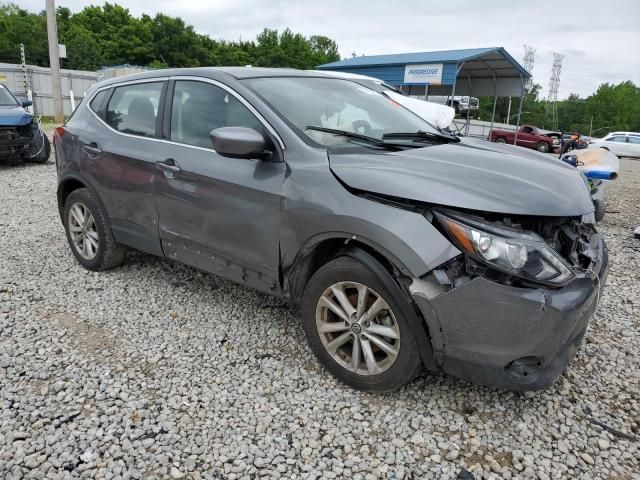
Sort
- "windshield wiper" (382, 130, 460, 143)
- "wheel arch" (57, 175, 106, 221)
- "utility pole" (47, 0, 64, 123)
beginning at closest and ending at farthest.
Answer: "windshield wiper" (382, 130, 460, 143) < "wheel arch" (57, 175, 106, 221) < "utility pole" (47, 0, 64, 123)

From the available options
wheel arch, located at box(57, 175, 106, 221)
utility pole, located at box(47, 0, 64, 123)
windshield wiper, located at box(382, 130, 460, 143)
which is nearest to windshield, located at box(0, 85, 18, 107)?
wheel arch, located at box(57, 175, 106, 221)

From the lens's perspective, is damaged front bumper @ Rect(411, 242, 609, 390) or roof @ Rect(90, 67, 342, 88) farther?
roof @ Rect(90, 67, 342, 88)

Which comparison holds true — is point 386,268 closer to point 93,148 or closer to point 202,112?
point 202,112

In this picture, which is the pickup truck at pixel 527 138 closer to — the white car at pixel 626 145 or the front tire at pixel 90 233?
the white car at pixel 626 145

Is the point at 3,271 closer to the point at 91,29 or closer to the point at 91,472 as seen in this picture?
the point at 91,472

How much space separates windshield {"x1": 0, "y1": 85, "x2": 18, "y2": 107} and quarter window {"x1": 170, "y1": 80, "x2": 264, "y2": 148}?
8492 millimetres

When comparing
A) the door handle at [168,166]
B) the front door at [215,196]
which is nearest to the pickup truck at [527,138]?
the front door at [215,196]

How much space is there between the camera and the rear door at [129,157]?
137 inches

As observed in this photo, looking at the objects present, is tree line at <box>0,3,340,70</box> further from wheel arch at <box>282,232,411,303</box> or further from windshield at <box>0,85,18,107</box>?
wheel arch at <box>282,232,411,303</box>

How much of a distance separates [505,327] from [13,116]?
10344 mm

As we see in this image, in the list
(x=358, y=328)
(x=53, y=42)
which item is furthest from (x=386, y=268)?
(x=53, y=42)

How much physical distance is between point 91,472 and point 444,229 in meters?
1.88

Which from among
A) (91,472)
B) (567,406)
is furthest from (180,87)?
(567,406)

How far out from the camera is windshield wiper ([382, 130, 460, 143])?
10.3ft
